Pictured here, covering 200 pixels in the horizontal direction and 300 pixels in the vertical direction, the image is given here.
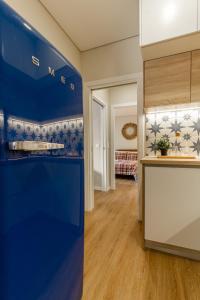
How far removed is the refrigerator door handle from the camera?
47 centimetres

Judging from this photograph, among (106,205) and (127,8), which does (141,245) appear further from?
(127,8)

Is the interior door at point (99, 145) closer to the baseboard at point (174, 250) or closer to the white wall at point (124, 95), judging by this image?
the white wall at point (124, 95)

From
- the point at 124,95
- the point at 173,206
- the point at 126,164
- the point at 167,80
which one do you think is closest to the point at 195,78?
the point at 167,80

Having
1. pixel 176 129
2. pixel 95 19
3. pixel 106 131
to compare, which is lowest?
pixel 176 129

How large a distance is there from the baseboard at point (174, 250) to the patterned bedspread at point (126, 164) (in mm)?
3182

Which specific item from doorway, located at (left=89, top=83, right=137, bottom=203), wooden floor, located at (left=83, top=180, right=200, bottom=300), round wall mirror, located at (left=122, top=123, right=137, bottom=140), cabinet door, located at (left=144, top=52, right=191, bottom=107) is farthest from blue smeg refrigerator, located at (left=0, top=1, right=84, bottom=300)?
round wall mirror, located at (left=122, top=123, right=137, bottom=140)

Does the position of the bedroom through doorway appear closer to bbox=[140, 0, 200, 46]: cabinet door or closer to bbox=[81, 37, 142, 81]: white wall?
bbox=[81, 37, 142, 81]: white wall

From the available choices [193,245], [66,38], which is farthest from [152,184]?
[66,38]

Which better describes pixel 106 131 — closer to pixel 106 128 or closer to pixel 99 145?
pixel 106 128

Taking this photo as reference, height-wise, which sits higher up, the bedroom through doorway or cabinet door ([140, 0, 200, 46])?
→ cabinet door ([140, 0, 200, 46])

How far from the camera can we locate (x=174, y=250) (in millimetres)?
1613

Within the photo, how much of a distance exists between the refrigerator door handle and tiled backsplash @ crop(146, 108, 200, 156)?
183cm

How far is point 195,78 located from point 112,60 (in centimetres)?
122

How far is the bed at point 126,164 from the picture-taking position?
4.89 metres
